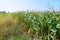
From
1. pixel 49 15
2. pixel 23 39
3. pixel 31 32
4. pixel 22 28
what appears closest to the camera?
pixel 49 15

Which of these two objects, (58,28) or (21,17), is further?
(21,17)

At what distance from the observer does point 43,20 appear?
9.54 meters

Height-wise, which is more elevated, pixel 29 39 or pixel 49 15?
pixel 49 15

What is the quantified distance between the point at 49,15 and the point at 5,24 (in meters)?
6.42

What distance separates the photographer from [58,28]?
8.25 m

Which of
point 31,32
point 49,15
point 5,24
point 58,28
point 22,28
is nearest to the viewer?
point 58,28

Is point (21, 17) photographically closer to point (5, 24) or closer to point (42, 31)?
point (5, 24)

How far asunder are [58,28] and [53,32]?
11.1 inches

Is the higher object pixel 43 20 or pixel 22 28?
pixel 43 20

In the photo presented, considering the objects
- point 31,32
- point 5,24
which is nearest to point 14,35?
point 31,32

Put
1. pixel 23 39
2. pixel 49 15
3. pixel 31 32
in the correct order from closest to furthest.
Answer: pixel 49 15 → pixel 23 39 → pixel 31 32

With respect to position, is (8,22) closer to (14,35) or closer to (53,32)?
(14,35)

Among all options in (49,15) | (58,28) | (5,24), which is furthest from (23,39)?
(5,24)

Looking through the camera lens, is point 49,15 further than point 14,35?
No
